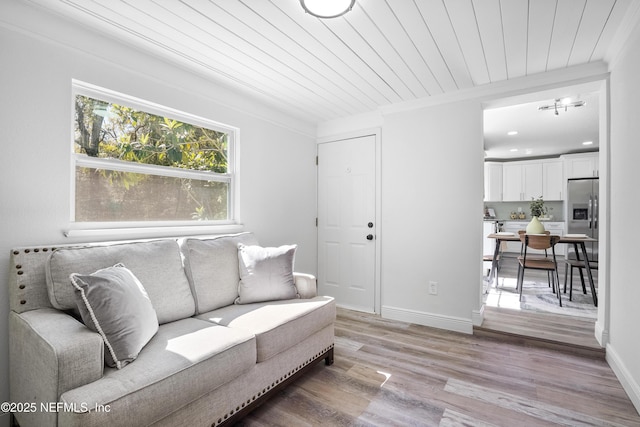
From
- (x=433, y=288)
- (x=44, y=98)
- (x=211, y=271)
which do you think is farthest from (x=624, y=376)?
(x=44, y=98)

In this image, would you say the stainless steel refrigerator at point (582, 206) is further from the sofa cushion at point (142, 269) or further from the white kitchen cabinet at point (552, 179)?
the sofa cushion at point (142, 269)

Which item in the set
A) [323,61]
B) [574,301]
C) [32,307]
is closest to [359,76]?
[323,61]

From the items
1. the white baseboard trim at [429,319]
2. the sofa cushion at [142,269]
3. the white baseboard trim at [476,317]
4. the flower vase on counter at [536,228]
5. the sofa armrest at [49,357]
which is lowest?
the white baseboard trim at [429,319]

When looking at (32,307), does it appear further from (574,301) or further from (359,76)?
(574,301)

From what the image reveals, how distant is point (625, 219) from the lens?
2.04 m

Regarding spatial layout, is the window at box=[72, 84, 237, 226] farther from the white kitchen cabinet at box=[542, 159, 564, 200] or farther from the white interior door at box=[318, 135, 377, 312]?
the white kitchen cabinet at box=[542, 159, 564, 200]

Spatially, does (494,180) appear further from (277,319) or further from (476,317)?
(277,319)

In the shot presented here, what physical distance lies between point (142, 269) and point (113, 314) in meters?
0.52

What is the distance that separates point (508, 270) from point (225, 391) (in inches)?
228

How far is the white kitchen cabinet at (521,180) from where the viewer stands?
7.01 m

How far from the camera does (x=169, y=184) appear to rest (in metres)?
2.56

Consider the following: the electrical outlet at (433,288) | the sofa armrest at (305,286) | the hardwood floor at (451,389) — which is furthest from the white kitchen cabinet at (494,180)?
the sofa armrest at (305,286)

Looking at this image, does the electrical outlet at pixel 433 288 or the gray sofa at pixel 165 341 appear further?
the electrical outlet at pixel 433 288

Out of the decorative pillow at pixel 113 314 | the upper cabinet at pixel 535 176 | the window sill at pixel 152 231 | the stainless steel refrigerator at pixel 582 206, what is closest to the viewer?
the decorative pillow at pixel 113 314
